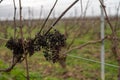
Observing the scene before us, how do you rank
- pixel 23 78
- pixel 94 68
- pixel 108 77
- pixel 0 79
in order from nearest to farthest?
1. pixel 0 79
2. pixel 23 78
3. pixel 108 77
4. pixel 94 68

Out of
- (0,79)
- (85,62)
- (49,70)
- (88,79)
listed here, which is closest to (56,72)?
(49,70)

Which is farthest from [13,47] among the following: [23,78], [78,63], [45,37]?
[78,63]

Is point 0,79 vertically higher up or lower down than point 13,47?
lower down

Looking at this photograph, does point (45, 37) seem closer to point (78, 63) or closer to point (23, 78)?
point (23, 78)

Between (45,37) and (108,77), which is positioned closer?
(45,37)

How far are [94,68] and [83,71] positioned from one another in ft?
1.26

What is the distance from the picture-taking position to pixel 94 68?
7.11 m

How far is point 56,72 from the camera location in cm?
668

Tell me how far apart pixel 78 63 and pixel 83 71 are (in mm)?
947

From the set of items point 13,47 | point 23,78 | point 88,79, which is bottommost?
point 88,79

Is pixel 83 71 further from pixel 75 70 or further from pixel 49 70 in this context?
pixel 49 70

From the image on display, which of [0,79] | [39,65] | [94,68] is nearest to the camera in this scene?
[0,79]

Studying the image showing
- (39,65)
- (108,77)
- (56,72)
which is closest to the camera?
(108,77)

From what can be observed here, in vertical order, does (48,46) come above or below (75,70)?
above
